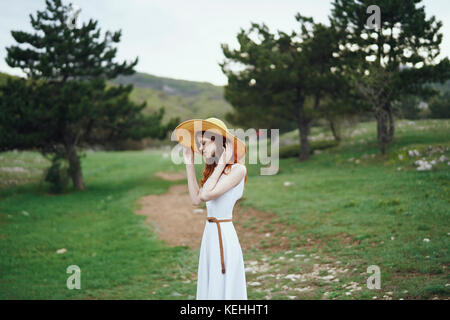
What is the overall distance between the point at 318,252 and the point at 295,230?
199cm

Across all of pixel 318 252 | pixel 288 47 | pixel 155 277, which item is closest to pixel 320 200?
pixel 318 252

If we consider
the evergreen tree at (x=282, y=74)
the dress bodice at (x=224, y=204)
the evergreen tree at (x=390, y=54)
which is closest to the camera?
the dress bodice at (x=224, y=204)

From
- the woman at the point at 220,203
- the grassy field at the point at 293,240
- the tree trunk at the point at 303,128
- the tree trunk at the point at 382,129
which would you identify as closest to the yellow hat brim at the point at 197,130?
the woman at the point at 220,203

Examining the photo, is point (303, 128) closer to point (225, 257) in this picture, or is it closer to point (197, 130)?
point (197, 130)

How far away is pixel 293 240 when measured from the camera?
947 centimetres

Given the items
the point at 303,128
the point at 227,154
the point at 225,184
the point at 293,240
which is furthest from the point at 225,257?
the point at 303,128

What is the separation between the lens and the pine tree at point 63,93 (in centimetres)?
1842

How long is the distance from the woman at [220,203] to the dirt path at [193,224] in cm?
485

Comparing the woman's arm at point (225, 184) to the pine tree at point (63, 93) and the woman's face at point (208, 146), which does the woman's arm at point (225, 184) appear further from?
the pine tree at point (63, 93)

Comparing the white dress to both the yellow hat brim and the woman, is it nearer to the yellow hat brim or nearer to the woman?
the woman

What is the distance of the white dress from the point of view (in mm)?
3564

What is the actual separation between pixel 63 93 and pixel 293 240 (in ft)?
47.9

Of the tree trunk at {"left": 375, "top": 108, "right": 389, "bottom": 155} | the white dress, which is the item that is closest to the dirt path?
the white dress
